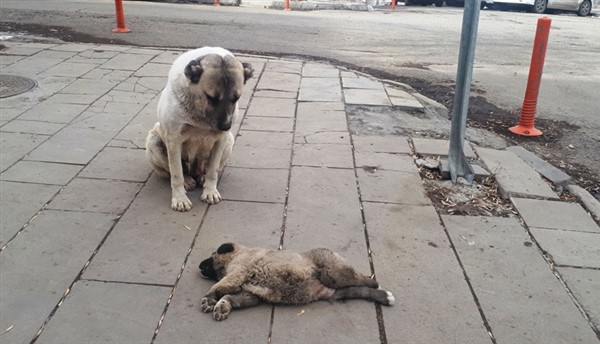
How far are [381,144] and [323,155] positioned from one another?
0.80 metres

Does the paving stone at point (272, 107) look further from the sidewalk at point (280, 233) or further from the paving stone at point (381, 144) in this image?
the paving stone at point (381, 144)

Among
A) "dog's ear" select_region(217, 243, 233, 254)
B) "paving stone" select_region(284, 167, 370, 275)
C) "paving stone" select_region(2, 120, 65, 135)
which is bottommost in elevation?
"paving stone" select_region(284, 167, 370, 275)

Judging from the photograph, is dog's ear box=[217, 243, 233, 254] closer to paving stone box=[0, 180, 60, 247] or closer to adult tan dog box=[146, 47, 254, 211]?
adult tan dog box=[146, 47, 254, 211]

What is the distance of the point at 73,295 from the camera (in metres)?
3.28

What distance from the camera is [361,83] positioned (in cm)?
852

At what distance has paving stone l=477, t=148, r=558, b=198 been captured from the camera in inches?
199

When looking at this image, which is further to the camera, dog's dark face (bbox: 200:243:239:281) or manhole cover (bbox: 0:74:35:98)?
manhole cover (bbox: 0:74:35:98)

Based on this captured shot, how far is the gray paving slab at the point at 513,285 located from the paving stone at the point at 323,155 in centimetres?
138

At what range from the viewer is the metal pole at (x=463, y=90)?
4918 millimetres

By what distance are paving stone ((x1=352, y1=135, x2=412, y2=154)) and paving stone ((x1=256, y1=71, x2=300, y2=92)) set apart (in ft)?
7.14

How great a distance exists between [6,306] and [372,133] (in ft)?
14.4

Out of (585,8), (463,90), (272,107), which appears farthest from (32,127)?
(585,8)

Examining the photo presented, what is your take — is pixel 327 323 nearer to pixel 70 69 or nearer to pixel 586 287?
pixel 586 287

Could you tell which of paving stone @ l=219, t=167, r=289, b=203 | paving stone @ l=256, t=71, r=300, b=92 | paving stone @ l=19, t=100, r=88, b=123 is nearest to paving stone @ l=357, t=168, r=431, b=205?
paving stone @ l=219, t=167, r=289, b=203
